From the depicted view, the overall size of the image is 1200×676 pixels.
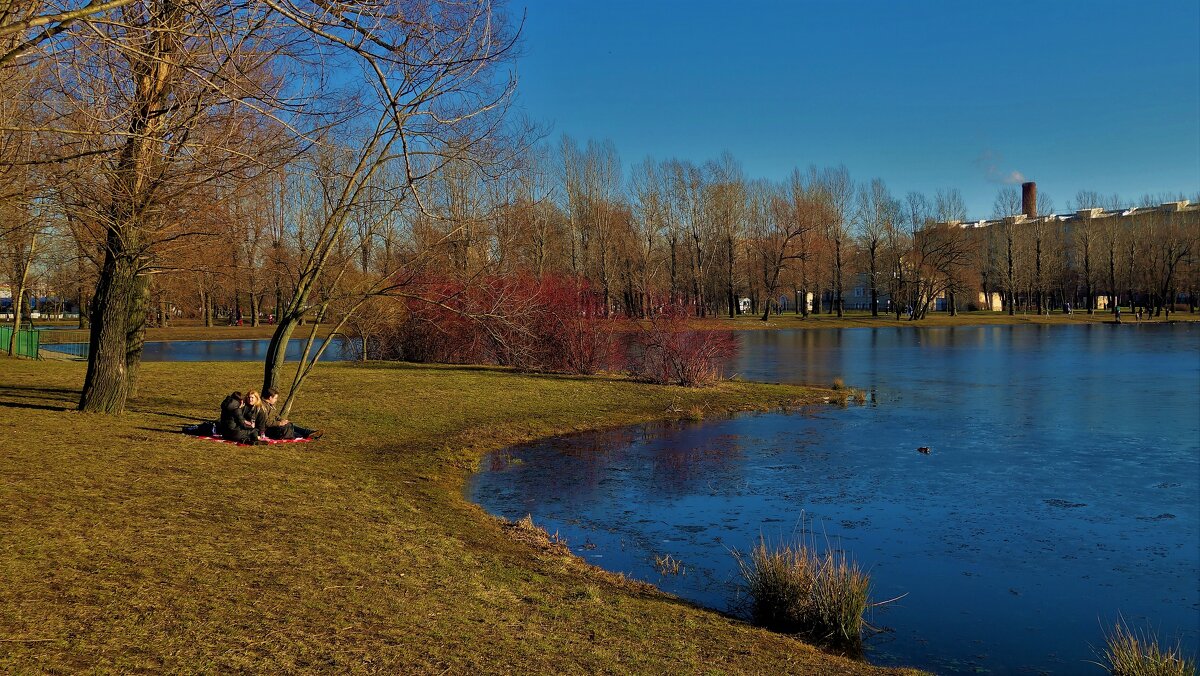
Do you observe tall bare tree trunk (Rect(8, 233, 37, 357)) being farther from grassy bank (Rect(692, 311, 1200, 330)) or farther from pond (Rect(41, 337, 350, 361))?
grassy bank (Rect(692, 311, 1200, 330))

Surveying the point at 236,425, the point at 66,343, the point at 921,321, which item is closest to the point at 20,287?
the point at 66,343

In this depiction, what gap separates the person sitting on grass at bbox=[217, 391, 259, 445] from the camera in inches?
560

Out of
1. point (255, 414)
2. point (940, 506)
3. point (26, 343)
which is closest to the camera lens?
point (940, 506)

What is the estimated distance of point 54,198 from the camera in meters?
11.4

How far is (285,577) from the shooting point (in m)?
7.44

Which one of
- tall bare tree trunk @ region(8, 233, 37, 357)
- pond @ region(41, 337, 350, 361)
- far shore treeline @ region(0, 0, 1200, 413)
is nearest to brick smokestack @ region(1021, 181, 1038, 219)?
far shore treeline @ region(0, 0, 1200, 413)

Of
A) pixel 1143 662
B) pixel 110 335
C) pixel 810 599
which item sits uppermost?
pixel 110 335

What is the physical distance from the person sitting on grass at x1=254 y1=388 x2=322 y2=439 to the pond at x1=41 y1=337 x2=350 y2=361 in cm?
2375

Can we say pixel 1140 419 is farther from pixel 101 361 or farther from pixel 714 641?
pixel 101 361

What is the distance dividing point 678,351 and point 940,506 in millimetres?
14861

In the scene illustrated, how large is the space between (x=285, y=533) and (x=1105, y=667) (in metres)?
7.83

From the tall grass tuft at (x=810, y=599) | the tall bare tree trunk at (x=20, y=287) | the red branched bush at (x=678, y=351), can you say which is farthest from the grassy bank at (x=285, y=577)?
the tall bare tree trunk at (x=20, y=287)

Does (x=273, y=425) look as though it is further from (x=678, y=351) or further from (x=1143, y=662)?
(x=678, y=351)

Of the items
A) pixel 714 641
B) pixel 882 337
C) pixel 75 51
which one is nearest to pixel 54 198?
pixel 75 51
